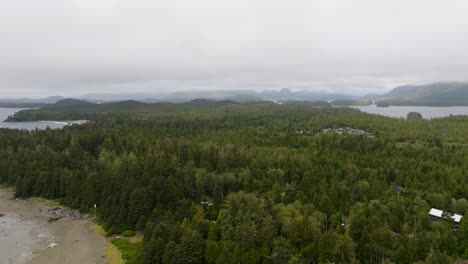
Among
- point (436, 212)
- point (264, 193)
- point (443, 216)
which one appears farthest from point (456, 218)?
point (264, 193)

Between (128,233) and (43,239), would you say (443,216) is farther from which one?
(43,239)

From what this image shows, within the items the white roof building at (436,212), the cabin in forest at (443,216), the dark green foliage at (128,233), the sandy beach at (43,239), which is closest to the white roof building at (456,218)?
the cabin in forest at (443,216)

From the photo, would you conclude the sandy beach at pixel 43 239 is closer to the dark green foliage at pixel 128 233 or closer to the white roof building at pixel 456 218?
the dark green foliage at pixel 128 233

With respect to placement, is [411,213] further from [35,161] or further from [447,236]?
[35,161]

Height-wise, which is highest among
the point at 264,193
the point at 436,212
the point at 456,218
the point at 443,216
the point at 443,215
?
the point at 264,193

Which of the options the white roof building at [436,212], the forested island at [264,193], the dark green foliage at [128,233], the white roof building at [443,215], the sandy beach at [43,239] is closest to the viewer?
the forested island at [264,193]

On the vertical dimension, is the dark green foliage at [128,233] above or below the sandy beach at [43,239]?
above

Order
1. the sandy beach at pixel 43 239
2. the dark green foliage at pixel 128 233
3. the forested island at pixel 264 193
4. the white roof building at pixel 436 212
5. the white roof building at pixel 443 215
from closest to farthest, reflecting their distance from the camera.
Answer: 1. the forested island at pixel 264 193
2. the white roof building at pixel 443 215
3. the sandy beach at pixel 43 239
4. the white roof building at pixel 436 212
5. the dark green foliage at pixel 128 233
